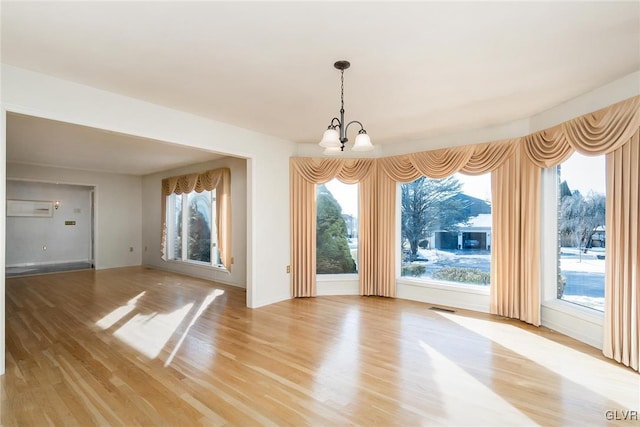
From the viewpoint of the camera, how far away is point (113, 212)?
28.3ft

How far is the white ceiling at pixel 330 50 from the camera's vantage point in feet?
6.69

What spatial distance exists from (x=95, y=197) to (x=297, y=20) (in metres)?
8.51

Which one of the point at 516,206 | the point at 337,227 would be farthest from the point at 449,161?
the point at 337,227

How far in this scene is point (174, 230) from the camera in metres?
8.14

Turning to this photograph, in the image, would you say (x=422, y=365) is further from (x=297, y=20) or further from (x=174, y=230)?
(x=174, y=230)

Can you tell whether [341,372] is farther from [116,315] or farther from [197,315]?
[116,315]

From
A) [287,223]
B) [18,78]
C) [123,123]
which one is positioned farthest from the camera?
[287,223]

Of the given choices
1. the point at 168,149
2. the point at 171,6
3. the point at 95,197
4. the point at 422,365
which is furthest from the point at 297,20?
the point at 95,197

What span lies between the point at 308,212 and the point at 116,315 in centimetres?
318

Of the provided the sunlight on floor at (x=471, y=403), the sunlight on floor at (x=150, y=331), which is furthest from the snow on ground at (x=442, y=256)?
the sunlight on floor at (x=150, y=331)

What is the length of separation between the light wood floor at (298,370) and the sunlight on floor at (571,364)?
0.01 metres

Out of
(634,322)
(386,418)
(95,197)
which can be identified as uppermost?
(95,197)

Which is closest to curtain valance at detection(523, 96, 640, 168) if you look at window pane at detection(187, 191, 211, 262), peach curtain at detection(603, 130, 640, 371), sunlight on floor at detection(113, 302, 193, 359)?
peach curtain at detection(603, 130, 640, 371)

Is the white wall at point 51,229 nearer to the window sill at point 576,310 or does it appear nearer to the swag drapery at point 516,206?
the swag drapery at point 516,206
